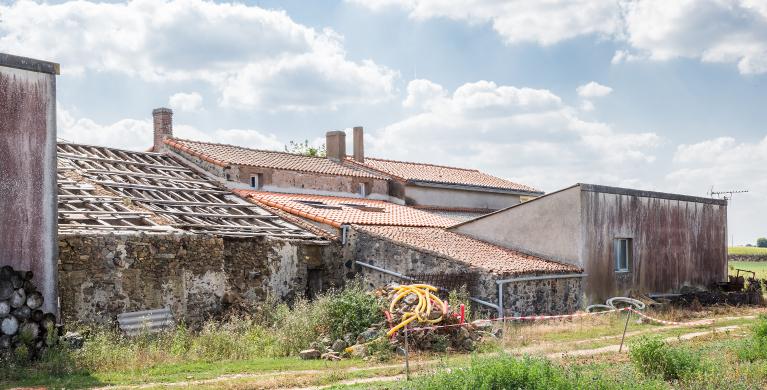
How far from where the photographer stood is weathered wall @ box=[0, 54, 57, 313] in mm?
15211

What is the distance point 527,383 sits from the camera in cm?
1045

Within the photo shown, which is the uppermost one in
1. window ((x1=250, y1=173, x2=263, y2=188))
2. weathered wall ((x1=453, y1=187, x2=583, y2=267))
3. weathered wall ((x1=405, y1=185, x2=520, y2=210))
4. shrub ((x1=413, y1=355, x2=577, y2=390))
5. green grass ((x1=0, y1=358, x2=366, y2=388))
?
window ((x1=250, y1=173, x2=263, y2=188))

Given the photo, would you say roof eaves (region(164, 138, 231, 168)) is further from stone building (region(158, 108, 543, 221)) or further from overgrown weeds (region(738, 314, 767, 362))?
overgrown weeds (region(738, 314, 767, 362))

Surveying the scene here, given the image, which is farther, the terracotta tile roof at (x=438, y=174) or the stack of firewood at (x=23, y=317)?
the terracotta tile roof at (x=438, y=174)

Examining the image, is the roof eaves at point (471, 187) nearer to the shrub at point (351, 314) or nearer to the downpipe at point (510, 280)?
the downpipe at point (510, 280)

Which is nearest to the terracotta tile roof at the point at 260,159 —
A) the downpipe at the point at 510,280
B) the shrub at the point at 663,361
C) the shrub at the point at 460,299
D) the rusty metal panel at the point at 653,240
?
the shrub at the point at 460,299

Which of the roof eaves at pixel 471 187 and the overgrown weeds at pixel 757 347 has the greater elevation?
the roof eaves at pixel 471 187

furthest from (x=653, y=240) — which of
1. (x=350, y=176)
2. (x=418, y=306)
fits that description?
(x=418, y=306)

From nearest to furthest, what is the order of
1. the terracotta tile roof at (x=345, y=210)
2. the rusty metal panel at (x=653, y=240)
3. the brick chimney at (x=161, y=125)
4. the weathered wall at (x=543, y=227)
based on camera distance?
1. the weathered wall at (x=543, y=227)
2. the terracotta tile roof at (x=345, y=210)
3. the rusty metal panel at (x=653, y=240)
4. the brick chimney at (x=161, y=125)

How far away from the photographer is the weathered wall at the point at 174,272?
1730cm

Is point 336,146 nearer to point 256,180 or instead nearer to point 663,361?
point 256,180

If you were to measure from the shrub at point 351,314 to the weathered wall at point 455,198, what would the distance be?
16.5 meters

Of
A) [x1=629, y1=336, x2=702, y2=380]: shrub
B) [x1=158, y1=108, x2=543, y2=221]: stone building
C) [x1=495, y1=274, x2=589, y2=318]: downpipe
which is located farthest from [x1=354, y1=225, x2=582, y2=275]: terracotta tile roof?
[x1=629, y1=336, x2=702, y2=380]: shrub

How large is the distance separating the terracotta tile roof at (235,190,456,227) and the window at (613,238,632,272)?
240 inches
